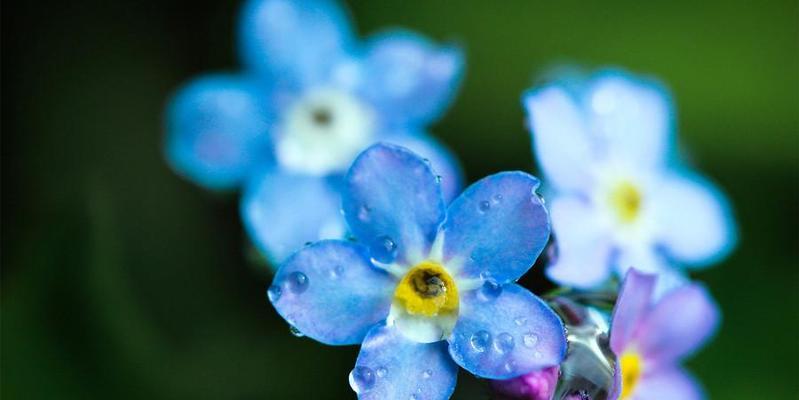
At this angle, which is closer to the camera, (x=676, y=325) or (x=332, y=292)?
(x=332, y=292)

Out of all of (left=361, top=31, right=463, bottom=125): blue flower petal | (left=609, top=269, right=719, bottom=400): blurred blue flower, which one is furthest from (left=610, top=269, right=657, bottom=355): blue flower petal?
(left=361, top=31, right=463, bottom=125): blue flower petal

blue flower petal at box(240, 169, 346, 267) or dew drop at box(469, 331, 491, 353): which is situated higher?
dew drop at box(469, 331, 491, 353)

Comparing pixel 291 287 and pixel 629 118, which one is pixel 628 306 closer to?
pixel 291 287

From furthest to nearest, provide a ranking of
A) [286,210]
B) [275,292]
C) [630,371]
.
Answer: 1. [286,210]
2. [630,371]
3. [275,292]

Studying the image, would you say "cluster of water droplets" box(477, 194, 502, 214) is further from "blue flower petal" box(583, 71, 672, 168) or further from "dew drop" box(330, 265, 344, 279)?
"blue flower petal" box(583, 71, 672, 168)

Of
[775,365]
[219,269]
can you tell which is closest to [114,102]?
[219,269]

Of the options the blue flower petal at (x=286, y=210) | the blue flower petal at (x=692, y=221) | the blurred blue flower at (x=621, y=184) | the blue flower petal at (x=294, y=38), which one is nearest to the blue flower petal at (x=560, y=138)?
the blurred blue flower at (x=621, y=184)

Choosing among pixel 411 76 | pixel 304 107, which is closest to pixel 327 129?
pixel 304 107
